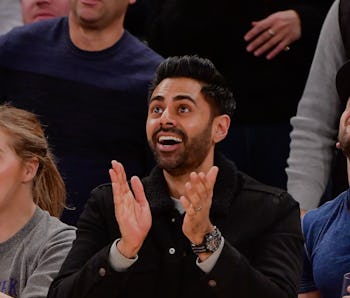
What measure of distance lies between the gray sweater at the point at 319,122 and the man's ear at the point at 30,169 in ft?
3.89

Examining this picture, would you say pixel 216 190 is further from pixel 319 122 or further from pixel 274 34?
pixel 274 34

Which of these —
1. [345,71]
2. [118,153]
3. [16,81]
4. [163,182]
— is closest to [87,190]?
[118,153]

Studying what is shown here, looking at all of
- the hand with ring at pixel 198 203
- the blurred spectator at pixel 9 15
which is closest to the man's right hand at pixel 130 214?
the hand with ring at pixel 198 203

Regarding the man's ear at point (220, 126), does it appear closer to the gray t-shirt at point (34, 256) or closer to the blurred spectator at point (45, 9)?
the gray t-shirt at point (34, 256)

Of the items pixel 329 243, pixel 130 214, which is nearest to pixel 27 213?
pixel 130 214

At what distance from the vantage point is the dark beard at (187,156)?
14.4 feet

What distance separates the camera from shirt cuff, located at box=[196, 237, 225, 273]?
4023 mm

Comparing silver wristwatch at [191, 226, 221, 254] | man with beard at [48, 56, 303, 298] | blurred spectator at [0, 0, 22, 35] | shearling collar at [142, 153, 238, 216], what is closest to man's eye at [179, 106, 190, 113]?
man with beard at [48, 56, 303, 298]

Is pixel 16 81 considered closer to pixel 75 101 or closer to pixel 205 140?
pixel 75 101

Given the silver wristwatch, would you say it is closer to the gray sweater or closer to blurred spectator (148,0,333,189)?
the gray sweater

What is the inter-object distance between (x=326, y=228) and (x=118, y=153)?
116cm

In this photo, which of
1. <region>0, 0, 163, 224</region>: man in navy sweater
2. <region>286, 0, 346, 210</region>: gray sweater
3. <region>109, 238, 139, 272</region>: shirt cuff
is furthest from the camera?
<region>0, 0, 163, 224</region>: man in navy sweater

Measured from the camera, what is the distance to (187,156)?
440 cm

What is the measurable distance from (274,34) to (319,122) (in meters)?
0.51
